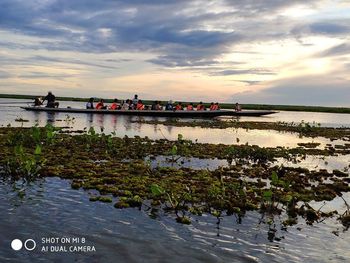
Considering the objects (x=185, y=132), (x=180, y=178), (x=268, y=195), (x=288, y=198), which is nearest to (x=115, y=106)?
(x=185, y=132)

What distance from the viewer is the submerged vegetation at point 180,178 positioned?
12.9m

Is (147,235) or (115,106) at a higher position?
(115,106)

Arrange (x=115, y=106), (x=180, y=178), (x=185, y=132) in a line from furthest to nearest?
(x=115, y=106) < (x=185, y=132) < (x=180, y=178)

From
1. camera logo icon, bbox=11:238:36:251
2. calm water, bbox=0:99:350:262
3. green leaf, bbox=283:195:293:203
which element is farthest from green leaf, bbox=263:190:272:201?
camera logo icon, bbox=11:238:36:251

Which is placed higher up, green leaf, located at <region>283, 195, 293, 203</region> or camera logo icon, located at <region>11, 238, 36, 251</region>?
green leaf, located at <region>283, 195, 293, 203</region>

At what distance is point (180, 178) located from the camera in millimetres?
16828

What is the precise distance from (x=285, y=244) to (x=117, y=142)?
1806 cm

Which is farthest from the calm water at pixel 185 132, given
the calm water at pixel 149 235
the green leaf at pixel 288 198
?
the calm water at pixel 149 235

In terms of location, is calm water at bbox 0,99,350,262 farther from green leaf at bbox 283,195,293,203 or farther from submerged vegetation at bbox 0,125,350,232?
green leaf at bbox 283,195,293,203

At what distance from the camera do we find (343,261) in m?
9.53

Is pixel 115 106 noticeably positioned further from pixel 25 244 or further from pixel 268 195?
pixel 25 244

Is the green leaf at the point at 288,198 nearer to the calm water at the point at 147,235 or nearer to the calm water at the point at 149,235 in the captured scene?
the calm water at the point at 147,235

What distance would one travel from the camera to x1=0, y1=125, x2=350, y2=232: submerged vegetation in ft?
42.5

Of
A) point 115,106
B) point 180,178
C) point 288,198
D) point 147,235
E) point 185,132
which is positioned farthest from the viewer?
point 115,106
